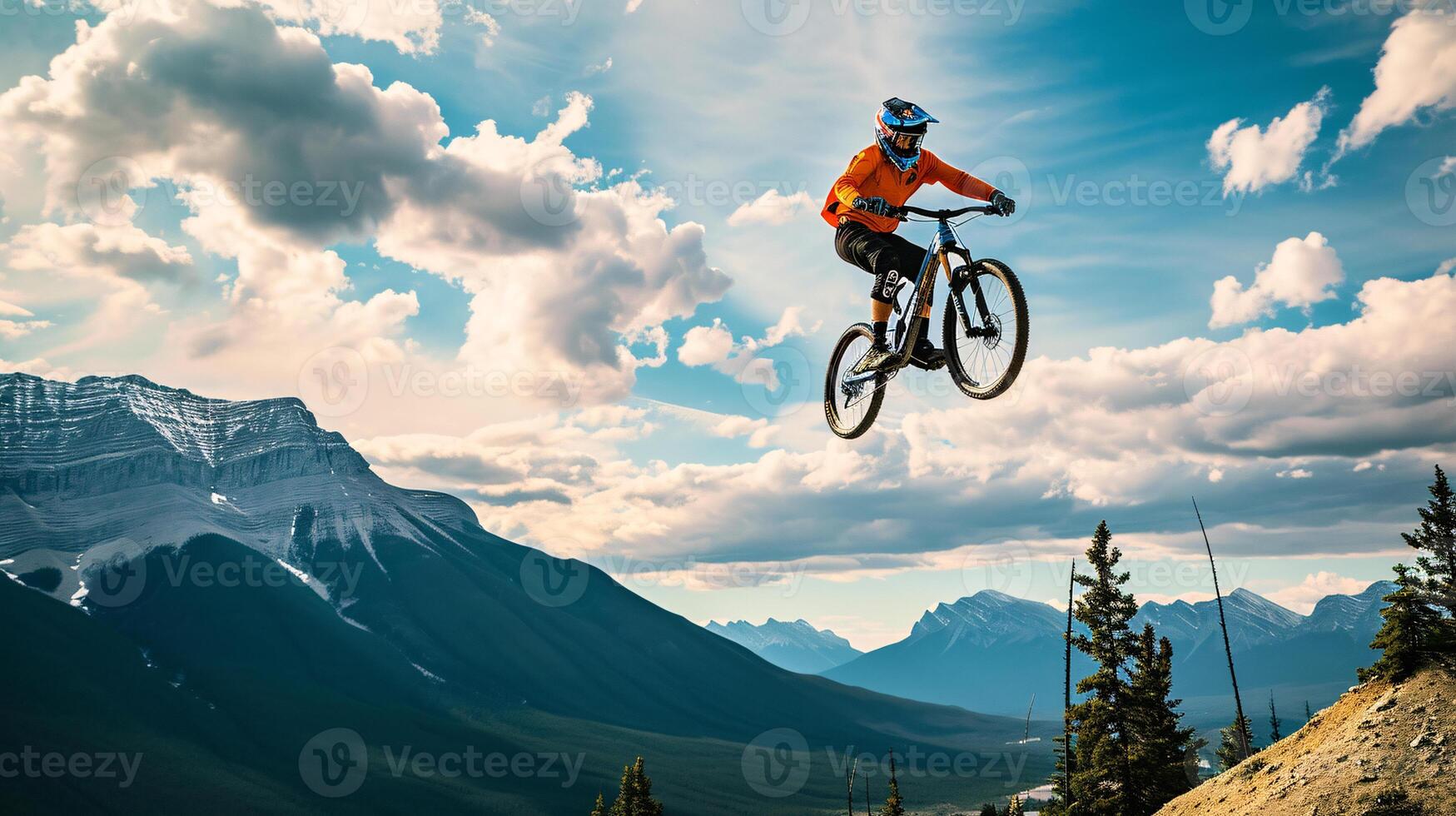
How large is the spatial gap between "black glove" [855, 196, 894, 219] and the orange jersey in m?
0.17

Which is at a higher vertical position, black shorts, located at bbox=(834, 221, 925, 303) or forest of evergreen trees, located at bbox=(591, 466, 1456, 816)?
black shorts, located at bbox=(834, 221, 925, 303)

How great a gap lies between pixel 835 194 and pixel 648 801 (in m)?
61.5

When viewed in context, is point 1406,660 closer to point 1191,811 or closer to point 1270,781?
point 1270,781

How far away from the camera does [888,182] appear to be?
1527 centimetres

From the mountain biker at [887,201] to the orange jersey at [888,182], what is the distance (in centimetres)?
1

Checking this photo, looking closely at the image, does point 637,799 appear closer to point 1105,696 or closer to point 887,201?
point 1105,696

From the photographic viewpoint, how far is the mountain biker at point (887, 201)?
14.3m

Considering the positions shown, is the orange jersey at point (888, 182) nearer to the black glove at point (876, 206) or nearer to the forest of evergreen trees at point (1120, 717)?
the black glove at point (876, 206)

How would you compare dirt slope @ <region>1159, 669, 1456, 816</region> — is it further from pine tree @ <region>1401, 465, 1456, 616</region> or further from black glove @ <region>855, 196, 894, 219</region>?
black glove @ <region>855, 196, 894, 219</region>

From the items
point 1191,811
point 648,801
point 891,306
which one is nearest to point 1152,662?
point 1191,811

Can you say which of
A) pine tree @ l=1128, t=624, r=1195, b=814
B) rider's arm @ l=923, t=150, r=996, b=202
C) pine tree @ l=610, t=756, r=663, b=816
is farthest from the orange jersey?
pine tree @ l=610, t=756, r=663, b=816

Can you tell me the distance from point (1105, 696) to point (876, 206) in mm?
43495

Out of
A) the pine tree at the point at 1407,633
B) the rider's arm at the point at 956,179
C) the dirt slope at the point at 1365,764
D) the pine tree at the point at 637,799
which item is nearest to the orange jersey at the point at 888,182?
the rider's arm at the point at 956,179

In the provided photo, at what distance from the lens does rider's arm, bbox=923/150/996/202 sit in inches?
611
